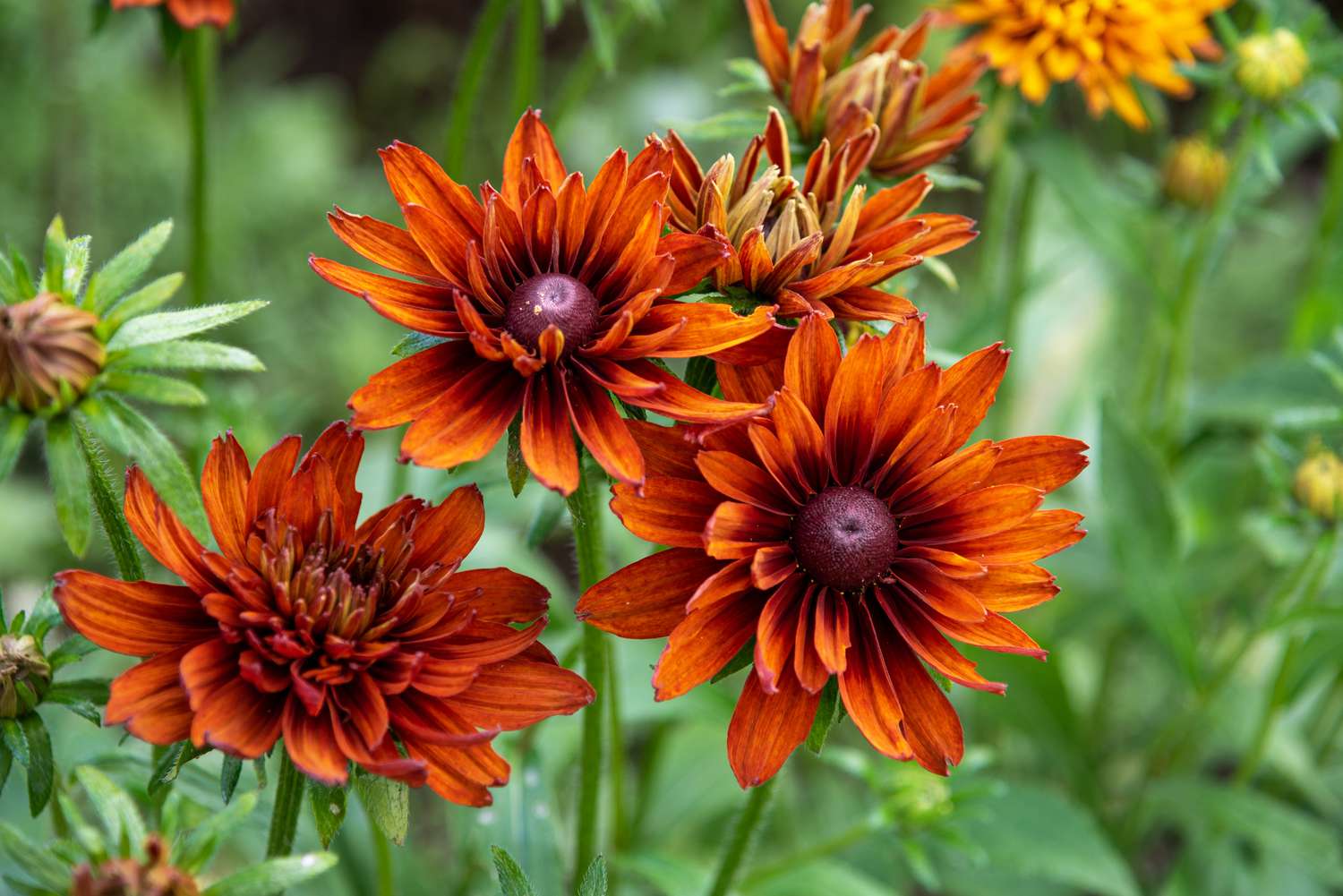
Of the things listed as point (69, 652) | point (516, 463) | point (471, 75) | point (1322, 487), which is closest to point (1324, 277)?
point (1322, 487)

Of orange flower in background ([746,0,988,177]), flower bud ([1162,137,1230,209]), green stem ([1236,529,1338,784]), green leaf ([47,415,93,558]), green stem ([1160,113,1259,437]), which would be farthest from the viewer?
flower bud ([1162,137,1230,209])

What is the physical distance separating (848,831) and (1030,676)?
56 centimetres

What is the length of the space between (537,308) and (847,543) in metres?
0.25

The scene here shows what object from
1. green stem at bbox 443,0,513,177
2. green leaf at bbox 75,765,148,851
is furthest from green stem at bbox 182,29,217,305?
green leaf at bbox 75,765,148,851

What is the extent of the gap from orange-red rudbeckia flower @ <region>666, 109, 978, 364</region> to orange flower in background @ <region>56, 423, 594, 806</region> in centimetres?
24

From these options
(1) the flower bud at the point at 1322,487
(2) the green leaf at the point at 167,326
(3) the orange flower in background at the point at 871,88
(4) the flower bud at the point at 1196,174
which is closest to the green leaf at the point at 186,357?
(2) the green leaf at the point at 167,326

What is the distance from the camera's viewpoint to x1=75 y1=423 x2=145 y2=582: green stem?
2.89ft

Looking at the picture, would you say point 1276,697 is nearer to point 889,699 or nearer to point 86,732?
point 889,699

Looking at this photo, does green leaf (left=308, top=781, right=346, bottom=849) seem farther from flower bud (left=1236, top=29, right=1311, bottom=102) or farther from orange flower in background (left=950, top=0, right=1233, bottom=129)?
flower bud (left=1236, top=29, right=1311, bottom=102)

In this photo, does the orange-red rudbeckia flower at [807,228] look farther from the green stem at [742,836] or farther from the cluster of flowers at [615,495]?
the green stem at [742,836]

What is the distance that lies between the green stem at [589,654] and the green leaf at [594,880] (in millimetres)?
159

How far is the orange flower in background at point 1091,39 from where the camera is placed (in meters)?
1.40

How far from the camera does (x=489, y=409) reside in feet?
2.77

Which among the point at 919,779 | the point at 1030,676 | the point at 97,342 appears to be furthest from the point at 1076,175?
the point at 97,342
